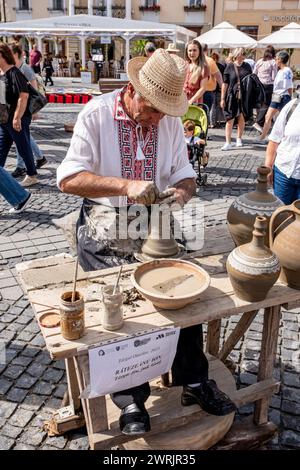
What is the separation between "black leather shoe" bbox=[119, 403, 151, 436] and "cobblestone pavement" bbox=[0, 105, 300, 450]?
0.47 metres

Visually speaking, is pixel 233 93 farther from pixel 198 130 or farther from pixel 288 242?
pixel 288 242

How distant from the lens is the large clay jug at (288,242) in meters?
2.01

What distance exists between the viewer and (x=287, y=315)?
347cm

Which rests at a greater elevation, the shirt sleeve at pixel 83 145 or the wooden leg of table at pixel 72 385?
the shirt sleeve at pixel 83 145

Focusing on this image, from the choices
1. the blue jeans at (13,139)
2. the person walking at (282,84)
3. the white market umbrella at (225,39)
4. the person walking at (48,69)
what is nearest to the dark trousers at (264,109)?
the person walking at (282,84)

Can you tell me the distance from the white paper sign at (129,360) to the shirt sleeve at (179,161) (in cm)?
111

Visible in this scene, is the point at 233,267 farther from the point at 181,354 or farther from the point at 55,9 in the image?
the point at 55,9

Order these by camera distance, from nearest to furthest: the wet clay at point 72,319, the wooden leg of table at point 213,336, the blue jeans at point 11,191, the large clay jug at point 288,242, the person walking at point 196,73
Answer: the wet clay at point 72,319, the large clay jug at point 288,242, the wooden leg of table at point 213,336, the blue jeans at point 11,191, the person walking at point 196,73

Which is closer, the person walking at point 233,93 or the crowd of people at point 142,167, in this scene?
the crowd of people at point 142,167

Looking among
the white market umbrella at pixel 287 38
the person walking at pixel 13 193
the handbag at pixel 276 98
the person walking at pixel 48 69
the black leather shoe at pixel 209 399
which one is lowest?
the person walking at pixel 48 69

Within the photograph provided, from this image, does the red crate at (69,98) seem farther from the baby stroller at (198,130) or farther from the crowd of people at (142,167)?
the crowd of people at (142,167)

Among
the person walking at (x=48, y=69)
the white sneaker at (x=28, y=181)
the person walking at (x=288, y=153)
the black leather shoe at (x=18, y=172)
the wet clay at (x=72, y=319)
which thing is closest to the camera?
the wet clay at (x=72, y=319)

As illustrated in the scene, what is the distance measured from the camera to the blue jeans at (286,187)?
Result: 3281 millimetres

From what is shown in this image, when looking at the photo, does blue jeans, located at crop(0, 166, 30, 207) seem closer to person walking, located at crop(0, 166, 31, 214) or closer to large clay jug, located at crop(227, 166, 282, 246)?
person walking, located at crop(0, 166, 31, 214)
